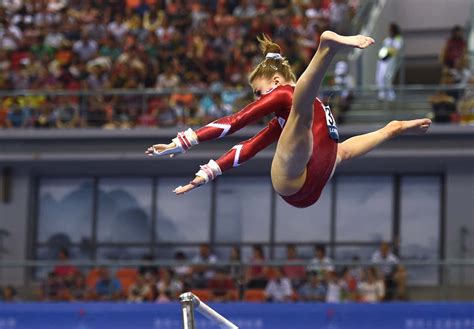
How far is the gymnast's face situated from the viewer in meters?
7.91

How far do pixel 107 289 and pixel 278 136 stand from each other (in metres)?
7.97

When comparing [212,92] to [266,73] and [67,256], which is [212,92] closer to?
[67,256]

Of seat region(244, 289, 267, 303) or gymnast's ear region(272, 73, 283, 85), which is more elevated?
gymnast's ear region(272, 73, 283, 85)

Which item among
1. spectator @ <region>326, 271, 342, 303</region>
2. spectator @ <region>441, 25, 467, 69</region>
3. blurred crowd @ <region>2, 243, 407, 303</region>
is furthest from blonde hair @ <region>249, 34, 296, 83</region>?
spectator @ <region>441, 25, 467, 69</region>

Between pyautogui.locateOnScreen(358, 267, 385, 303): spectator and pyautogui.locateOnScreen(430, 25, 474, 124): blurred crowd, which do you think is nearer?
pyautogui.locateOnScreen(358, 267, 385, 303): spectator

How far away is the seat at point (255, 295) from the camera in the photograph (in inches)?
582

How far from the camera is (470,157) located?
17062 millimetres

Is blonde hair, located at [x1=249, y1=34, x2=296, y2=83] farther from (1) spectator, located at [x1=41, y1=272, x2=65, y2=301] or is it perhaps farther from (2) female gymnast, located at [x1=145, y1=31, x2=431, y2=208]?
(1) spectator, located at [x1=41, y1=272, x2=65, y2=301]

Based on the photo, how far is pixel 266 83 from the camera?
793cm

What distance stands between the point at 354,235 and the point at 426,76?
3.98 metres

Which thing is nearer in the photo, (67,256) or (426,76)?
(67,256)

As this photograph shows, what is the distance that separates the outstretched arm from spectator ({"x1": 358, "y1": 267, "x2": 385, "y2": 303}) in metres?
6.74

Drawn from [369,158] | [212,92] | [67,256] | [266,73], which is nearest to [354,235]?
[369,158]

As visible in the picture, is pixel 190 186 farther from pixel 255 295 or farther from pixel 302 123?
pixel 255 295
